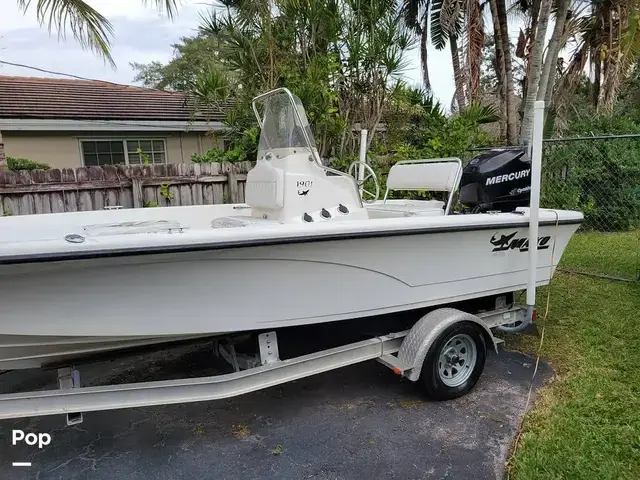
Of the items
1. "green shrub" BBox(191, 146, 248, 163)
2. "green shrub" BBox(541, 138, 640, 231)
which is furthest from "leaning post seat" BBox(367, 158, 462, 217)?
"green shrub" BBox(541, 138, 640, 231)

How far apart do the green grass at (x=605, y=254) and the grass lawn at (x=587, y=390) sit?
2.19ft

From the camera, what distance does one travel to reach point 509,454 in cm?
259

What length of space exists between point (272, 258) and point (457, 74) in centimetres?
994

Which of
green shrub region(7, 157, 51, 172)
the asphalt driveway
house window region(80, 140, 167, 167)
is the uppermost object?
house window region(80, 140, 167, 167)

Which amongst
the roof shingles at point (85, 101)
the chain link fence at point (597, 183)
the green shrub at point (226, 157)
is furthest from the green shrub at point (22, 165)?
the chain link fence at point (597, 183)

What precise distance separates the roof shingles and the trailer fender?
7.67 metres

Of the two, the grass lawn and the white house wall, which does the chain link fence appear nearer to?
the grass lawn

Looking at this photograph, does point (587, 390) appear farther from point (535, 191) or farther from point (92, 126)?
point (92, 126)

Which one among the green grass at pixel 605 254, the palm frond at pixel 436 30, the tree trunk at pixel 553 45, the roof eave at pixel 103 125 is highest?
the palm frond at pixel 436 30

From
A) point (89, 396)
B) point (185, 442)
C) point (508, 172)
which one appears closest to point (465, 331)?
point (508, 172)

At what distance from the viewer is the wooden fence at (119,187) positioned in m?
5.27

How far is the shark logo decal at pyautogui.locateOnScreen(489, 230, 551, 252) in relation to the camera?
3.33m

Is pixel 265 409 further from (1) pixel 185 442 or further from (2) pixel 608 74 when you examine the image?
(2) pixel 608 74

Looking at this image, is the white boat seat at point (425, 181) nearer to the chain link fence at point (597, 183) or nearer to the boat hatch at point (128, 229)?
the boat hatch at point (128, 229)
